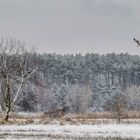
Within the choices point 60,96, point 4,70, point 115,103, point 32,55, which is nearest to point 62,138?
point 115,103

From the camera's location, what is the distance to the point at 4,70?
189 ft

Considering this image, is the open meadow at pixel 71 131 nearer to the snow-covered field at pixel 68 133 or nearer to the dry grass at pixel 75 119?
the snow-covered field at pixel 68 133

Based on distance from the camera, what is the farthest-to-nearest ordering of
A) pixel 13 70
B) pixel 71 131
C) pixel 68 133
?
pixel 13 70 < pixel 71 131 < pixel 68 133

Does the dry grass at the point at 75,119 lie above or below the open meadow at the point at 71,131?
above

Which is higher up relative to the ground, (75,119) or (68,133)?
(75,119)

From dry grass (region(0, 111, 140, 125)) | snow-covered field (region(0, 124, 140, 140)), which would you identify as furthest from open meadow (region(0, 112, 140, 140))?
dry grass (region(0, 111, 140, 125))

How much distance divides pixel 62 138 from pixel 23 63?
34196 millimetres

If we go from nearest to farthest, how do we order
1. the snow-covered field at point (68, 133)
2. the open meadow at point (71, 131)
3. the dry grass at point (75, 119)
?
the open meadow at point (71, 131)
the snow-covered field at point (68, 133)
the dry grass at point (75, 119)

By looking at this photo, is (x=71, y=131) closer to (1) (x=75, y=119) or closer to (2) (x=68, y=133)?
(2) (x=68, y=133)

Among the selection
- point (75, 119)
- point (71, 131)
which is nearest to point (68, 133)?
point (71, 131)

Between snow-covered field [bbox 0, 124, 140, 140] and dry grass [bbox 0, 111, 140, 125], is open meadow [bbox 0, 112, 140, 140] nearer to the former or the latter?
snow-covered field [bbox 0, 124, 140, 140]

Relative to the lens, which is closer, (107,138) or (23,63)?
(107,138)

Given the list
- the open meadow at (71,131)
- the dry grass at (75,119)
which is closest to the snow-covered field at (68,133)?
the open meadow at (71,131)

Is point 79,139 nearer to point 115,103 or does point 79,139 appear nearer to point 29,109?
point 115,103
